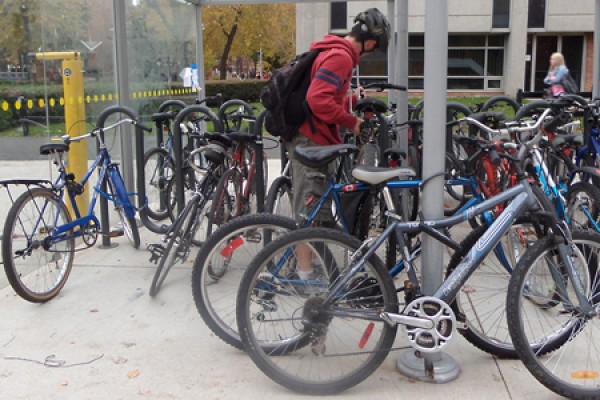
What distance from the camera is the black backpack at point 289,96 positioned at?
4031mm

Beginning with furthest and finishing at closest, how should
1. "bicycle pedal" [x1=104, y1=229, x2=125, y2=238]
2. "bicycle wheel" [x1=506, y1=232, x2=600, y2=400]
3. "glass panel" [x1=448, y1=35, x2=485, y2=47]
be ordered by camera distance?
"glass panel" [x1=448, y1=35, x2=485, y2=47]
"bicycle pedal" [x1=104, y1=229, x2=125, y2=238]
"bicycle wheel" [x1=506, y1=232, x2=600, y2=400]

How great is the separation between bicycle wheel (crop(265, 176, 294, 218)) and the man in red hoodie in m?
0.67

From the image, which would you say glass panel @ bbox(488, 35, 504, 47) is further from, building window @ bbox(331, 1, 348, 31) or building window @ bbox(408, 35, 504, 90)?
building window @ bbox(331, 1, 348, 31)

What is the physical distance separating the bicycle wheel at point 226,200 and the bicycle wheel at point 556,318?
7.14 feet

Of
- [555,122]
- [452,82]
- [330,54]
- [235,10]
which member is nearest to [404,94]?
[555,122]

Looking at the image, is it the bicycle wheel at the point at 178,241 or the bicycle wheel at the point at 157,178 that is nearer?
the bicycle wheel at the point at 178,241

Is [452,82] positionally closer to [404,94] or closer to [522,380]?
[404,94]

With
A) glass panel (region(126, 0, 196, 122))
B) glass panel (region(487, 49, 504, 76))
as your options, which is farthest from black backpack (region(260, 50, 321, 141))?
glass panel (region(487, 49, 504, 76))

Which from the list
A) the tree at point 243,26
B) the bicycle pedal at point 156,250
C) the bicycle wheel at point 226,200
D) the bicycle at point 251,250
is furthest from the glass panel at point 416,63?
the bicycle at point 251,250

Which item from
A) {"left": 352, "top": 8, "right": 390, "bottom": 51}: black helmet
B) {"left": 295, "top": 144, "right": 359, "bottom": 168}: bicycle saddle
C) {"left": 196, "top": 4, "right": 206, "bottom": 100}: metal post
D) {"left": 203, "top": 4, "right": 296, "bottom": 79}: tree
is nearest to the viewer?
{"left": 295, "top": 144, "right": 359, "bottom": 168}: bicycle saddle

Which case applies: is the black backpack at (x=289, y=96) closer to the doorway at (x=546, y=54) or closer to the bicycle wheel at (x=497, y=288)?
the bicycle wheel at (x=497, y=288)

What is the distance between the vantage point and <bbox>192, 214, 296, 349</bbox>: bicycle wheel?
349 cm

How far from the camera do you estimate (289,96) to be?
4074mm

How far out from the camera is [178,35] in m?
8.43
